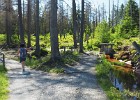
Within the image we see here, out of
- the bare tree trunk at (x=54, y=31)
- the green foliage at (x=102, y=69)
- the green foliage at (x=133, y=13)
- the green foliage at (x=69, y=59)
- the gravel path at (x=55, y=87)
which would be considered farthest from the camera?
the green foliage at (x=133, y=13)

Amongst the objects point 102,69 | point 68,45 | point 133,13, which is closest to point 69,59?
point 102,69

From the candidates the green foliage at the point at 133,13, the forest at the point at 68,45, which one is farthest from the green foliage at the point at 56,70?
the green foliage at the point at 133,13

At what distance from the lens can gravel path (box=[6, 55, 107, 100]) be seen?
10281 millimetres

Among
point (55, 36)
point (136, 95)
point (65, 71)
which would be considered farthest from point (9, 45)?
point (136, 95)

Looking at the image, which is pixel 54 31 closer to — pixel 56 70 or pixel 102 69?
pixel 56 70

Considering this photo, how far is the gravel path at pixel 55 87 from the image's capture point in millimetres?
10281

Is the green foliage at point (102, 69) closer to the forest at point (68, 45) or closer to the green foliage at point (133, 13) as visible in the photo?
the forest at point (68, 45)

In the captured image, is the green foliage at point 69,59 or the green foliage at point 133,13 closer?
the green foliage at point 69,59

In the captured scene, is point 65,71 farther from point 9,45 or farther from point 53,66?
point 9,45

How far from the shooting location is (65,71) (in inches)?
624

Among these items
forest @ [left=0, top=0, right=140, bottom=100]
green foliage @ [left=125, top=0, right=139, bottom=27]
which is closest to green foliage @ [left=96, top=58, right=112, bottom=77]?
forest @ [left=0, top=0, right=140, bottom=100]

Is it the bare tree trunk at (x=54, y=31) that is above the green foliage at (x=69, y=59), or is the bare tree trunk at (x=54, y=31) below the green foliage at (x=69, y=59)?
above

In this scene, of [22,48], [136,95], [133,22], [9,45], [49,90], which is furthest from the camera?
[133,22]

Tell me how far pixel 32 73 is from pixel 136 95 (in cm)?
537
